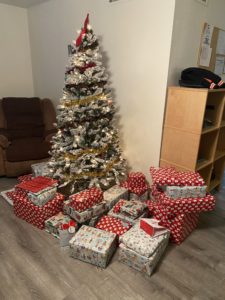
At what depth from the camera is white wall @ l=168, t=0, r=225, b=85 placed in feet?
6.59

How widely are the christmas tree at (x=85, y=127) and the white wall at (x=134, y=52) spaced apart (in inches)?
9.2

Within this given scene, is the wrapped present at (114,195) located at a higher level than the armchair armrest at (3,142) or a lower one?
lower

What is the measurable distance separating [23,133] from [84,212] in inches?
70.5

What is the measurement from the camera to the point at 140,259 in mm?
1616

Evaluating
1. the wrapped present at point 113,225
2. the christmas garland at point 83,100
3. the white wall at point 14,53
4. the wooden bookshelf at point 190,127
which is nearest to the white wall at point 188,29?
the wooden bookshelf at point 190,127

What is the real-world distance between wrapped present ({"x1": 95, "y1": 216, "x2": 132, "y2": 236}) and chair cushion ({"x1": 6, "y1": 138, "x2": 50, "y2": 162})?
1.39 m

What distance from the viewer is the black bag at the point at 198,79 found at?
6.60ft

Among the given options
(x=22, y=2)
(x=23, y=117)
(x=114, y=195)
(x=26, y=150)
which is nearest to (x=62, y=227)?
(x=114, y=195)

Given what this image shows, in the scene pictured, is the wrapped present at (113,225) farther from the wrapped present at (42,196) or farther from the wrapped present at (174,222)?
the wrapped present at (42,196)

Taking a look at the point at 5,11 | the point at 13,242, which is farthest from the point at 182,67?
the point at 5,11

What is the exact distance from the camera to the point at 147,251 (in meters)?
1.59

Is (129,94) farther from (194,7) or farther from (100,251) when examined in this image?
(100,251)

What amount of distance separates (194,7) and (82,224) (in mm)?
2184

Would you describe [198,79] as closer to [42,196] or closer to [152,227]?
[152,227]
